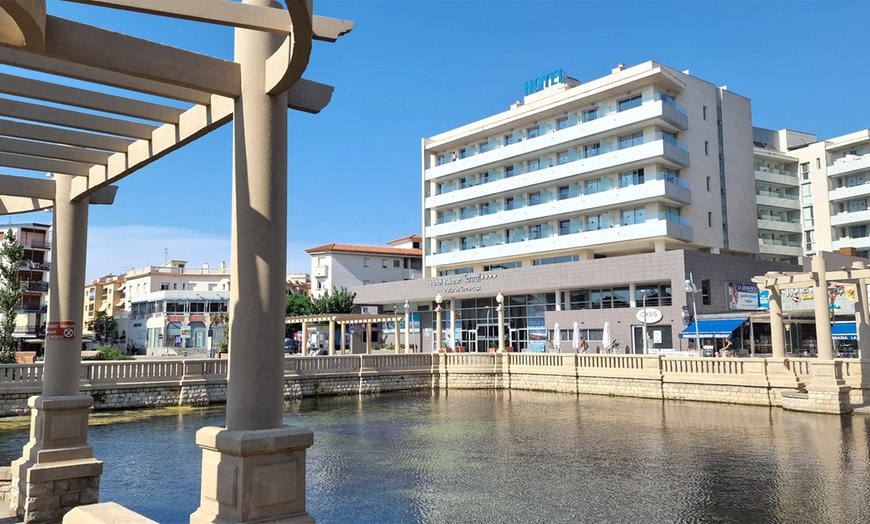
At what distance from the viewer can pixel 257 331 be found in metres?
4.72

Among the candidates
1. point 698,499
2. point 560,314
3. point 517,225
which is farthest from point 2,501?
point 517,225

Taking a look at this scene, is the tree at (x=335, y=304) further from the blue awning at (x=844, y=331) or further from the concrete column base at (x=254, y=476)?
Answer: the concrete column base at (x=254, y=476)

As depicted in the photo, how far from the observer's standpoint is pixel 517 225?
172ft

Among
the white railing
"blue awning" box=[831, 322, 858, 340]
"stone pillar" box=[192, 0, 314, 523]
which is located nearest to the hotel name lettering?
the white railing

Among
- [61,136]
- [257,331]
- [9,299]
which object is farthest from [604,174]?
[257,331]

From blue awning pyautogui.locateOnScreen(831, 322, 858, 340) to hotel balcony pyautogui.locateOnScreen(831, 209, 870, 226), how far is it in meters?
25.4

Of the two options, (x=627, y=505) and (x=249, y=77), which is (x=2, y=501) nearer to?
(x=249, y=77)

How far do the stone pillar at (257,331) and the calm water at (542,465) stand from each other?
5348mm

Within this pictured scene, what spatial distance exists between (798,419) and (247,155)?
800 inches

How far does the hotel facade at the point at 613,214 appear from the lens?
141 feet

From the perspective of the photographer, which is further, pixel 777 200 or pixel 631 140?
pixel 777 200

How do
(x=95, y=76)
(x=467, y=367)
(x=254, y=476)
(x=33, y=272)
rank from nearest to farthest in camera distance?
1. (x=254, y=476)
2. (x=95, y=76)
3. (x=467, y=367)
4. (x=33, y=272)

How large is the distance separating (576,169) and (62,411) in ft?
144

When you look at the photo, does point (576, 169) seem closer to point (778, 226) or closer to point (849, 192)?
point (778, 226)
